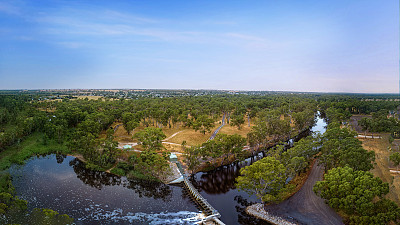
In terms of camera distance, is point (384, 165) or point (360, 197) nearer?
point (360, 197)

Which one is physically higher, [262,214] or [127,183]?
[262,214]

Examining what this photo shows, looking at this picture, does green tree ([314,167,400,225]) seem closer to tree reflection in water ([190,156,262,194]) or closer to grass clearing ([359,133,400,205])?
grass clearing ([359,133,400,205])

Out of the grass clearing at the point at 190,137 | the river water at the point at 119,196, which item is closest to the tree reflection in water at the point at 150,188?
the river water at the point at 119,196

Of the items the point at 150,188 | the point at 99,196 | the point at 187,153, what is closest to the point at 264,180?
the point at 187,153

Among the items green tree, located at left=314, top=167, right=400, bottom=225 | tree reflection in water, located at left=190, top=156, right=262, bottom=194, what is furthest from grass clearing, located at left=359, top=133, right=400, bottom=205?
tree reflection in water, located at left=190, top=156, right=262, bottom=194

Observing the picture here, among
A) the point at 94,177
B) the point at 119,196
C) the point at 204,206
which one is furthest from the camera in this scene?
the point at 94,177

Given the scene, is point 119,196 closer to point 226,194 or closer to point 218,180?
point 226,194

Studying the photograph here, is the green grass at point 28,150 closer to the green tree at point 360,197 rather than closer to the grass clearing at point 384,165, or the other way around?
the green tree at point 360,197
